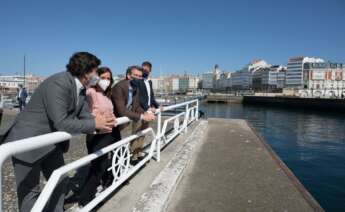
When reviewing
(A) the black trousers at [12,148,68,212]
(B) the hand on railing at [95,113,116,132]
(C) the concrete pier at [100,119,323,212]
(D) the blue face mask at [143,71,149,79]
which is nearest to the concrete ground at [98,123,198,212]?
(C) the concrete pier at [100,119,323,212]

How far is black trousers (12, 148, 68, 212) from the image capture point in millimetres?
1945

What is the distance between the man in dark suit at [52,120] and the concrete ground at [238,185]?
4.72 feet

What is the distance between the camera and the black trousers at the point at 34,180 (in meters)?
1.95

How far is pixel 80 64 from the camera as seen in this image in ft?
6.89

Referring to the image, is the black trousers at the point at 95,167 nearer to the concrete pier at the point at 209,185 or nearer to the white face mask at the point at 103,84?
the concrete pier at the point at 209,185

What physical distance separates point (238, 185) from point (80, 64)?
2.77 meters

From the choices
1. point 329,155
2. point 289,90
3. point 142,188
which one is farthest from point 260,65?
point 142,188

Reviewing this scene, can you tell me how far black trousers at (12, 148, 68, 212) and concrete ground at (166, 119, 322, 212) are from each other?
4.12 feet

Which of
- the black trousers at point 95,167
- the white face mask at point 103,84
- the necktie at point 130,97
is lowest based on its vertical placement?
the black trousers at point 95,167

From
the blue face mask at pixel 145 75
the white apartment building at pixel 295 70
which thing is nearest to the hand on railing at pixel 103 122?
the blue face mask at pixel 145 75

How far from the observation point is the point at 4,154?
141 cm

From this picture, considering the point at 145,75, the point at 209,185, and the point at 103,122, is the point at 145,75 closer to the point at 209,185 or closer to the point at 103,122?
the point at 209,185

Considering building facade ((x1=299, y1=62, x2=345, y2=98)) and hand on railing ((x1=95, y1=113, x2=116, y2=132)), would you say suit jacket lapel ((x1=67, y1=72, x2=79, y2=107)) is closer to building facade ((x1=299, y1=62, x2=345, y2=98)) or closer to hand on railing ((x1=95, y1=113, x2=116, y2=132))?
hand on railing ((x1=95, y1=113, x2=116, y2=132))

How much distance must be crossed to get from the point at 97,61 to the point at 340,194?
7847 mm
